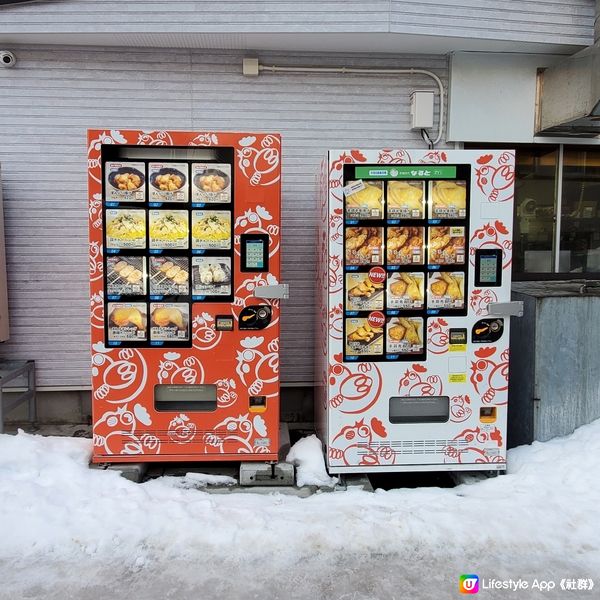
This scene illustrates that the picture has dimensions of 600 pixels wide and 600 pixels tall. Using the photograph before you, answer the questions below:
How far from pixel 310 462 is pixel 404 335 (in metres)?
1.19

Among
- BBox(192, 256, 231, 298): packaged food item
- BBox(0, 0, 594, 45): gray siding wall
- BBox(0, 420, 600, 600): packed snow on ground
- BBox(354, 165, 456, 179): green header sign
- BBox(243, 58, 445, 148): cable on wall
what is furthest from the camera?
BBox(243, 58, 445, 148): cable on wall

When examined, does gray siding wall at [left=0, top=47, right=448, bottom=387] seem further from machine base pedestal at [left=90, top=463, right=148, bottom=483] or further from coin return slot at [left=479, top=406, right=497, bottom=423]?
coin return slot at [left=479, top=406, right=497, bottom=423]

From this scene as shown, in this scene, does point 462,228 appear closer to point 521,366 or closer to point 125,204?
point 521,366

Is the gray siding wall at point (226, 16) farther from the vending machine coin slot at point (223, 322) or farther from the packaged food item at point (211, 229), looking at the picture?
the vending machine coin slot at point (223, 322)

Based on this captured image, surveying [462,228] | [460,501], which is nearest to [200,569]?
[460,501]

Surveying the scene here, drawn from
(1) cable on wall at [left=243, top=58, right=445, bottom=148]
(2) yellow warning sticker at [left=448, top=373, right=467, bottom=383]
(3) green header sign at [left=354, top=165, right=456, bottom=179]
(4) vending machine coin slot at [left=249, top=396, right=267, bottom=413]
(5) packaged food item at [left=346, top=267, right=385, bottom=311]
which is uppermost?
(1) cable on wall at [left=243, top=58, right=445, bottom=148]

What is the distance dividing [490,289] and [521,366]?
3.07ft

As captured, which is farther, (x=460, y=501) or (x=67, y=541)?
(x=460, y=501)

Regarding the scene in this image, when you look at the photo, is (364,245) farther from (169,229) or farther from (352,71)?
(352,71)

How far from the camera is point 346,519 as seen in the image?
3322 mm

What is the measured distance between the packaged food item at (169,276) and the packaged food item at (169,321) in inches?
3.7

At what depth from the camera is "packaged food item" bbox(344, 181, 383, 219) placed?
375cm

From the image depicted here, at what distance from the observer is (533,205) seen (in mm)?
5199

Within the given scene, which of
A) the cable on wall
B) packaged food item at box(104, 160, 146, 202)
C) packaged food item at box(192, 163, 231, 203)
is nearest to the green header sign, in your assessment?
packaged food item at box(192, 163, 231, 203)
